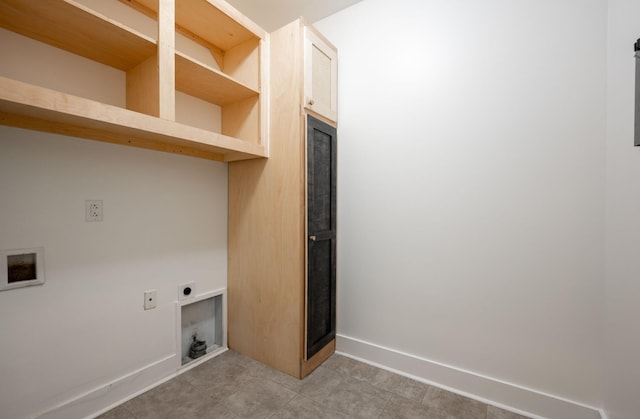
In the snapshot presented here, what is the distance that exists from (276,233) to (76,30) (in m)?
1.38

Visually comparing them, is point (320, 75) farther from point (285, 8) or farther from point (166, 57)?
point (166, 57)

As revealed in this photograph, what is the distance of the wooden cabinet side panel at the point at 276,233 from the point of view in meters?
1.67

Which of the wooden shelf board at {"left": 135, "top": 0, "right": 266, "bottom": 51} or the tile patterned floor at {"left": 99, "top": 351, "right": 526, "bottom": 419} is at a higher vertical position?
the wooden shelf board at {"left": 135, "top": 0, "right": 266, "bottom": 51}

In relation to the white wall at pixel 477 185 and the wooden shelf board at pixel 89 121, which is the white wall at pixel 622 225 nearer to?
the white wall at pixel 477 185

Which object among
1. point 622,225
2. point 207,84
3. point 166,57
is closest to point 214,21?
point 207,84

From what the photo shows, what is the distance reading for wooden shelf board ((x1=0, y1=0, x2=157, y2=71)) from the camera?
3.38 ft

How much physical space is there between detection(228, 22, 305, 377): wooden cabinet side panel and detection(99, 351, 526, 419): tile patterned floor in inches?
6.5

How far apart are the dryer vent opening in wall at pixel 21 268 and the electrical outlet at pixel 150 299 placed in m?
0.48

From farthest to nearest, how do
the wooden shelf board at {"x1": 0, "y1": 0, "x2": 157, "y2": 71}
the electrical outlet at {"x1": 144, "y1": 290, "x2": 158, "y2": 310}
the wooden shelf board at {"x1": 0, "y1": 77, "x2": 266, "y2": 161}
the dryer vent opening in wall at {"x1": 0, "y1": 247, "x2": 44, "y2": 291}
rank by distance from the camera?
the electrical outlet at {"x1": 144, "y1": 290, "x2": 158, "y2": 310}
the dryer vent opening in wall at {"x1": 0, "y1": 247, "x2": 44, "y2": 291}
the wooden shelf board at {"x1": 0, "y1": 0, "x2": 157, "y2": 71}
the wooden shelf board at {"x1": 0, "y1": 77, "x2": 266, "y2": 161}

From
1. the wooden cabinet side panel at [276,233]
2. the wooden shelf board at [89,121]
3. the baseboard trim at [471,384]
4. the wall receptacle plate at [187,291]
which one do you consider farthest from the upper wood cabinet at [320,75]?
the baseboard trim at [471,384]

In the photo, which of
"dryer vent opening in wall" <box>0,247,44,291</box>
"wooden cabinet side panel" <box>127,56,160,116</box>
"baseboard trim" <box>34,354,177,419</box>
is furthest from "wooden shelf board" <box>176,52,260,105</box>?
"baseboard trim" <box>34,354,177,419</box>

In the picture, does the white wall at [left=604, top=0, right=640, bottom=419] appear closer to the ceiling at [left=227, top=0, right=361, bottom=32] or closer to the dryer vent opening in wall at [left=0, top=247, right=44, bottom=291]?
the ceiling at [left=227, top=0, right=361, bottom=32]

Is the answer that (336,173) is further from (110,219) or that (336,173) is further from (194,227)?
(110,219)

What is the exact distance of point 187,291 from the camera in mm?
1793
